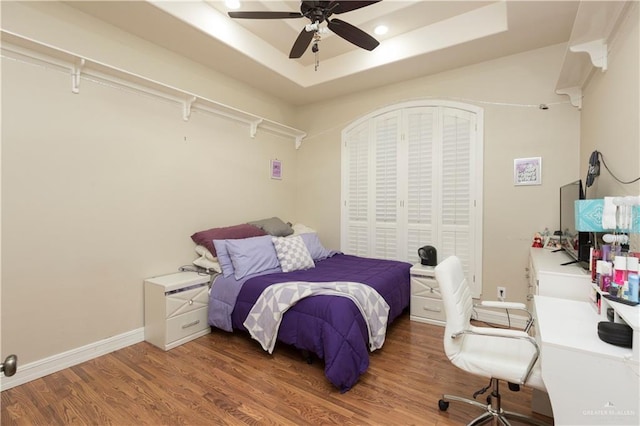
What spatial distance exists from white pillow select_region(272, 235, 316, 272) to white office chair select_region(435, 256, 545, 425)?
1.68m

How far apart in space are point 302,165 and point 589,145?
10.9 feet

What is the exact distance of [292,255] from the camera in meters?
3.18

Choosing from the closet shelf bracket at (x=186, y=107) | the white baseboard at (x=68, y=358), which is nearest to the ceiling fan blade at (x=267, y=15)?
the closet shelf bracket at (x=186, y=107)

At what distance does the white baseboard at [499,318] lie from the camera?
310cm

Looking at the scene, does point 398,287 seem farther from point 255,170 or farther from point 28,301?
point 28,301

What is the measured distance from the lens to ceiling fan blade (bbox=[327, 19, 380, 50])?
2.13m

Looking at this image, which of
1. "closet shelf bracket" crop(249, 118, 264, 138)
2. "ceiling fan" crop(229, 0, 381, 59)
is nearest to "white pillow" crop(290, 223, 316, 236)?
"closet shelf bracket" crop(249, 118, 264, 138)

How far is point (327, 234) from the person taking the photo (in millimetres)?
4414

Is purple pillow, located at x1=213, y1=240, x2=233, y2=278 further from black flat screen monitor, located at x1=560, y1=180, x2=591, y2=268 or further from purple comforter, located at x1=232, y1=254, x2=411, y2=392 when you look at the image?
black flat screen monitor, located at x1=560, y1=180, x2=591, y2=268

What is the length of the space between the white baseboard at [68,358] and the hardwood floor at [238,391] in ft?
0.20

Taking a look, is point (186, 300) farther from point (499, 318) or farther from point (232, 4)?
point (499, 318)

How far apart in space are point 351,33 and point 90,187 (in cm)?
240

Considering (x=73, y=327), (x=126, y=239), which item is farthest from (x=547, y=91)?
(x=73, y=327)

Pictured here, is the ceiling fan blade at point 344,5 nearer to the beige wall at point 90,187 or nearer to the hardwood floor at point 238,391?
the beige wall at point 90,187
